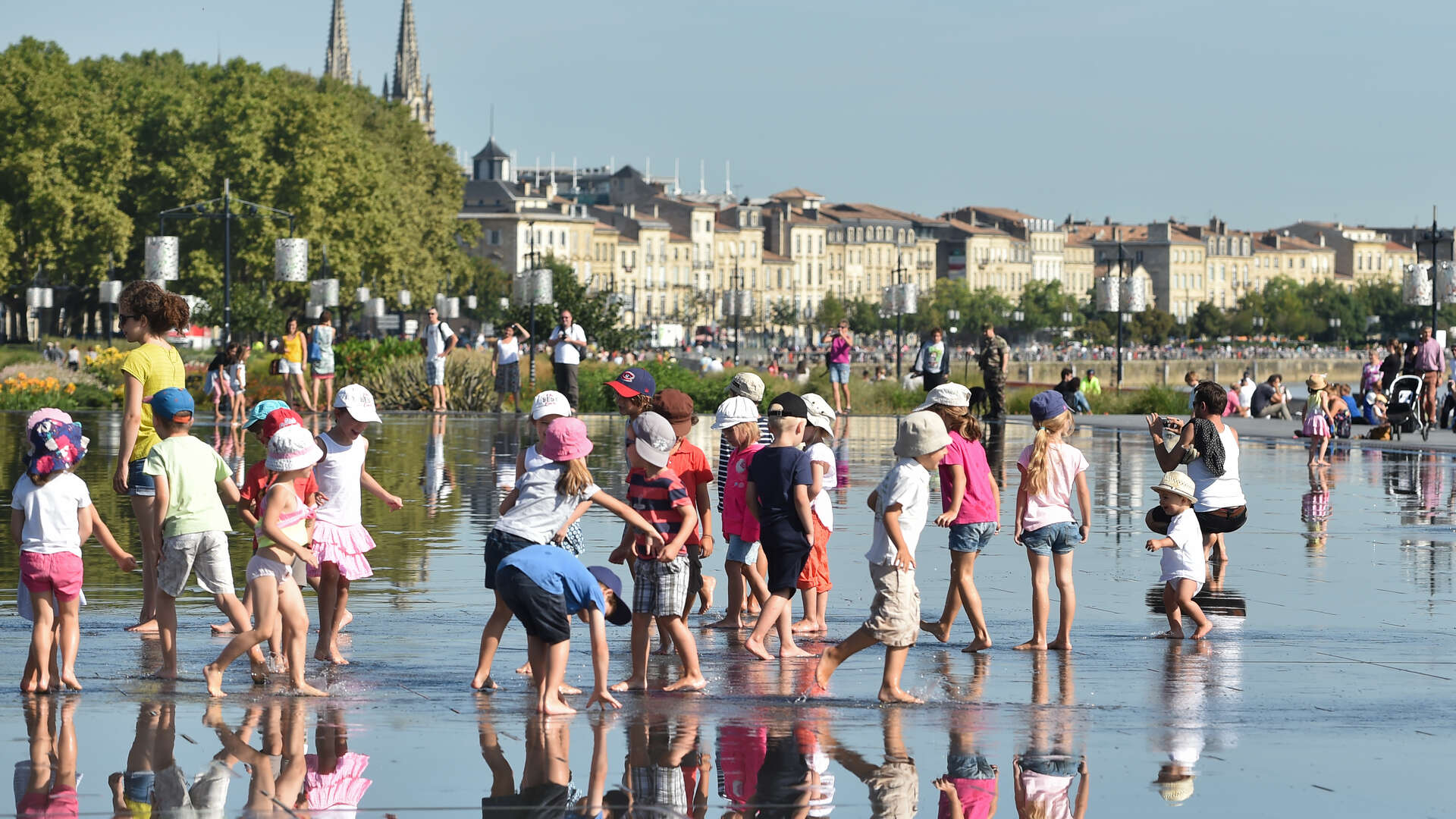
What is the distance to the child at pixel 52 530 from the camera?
7.67 metres

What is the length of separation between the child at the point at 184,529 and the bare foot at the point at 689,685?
5.09ft

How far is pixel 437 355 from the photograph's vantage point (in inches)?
1156

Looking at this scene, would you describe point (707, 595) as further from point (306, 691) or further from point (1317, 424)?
point (1317, 424)

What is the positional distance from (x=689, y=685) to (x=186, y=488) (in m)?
2.06

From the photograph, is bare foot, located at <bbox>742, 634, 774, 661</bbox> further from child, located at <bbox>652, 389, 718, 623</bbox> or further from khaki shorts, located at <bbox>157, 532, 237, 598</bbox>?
khaki shorts, located at <bbox>157, 532, 237, 598</bbox>

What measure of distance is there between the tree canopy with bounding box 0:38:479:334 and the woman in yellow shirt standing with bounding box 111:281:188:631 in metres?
47.9

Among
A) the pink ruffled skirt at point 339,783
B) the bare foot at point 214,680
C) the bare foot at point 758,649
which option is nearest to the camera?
the pink ruffled skirt at point 339,783

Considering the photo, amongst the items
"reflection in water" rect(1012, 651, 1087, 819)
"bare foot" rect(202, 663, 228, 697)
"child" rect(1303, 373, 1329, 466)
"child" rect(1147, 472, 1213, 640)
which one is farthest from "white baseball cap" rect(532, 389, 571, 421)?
"child" rect(1303, 373, 1329, 466)

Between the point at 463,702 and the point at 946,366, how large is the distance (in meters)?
27.0

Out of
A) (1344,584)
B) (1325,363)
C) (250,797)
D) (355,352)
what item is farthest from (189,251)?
(1325,363)

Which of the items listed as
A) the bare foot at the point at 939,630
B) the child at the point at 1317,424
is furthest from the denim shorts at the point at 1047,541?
the child at the point at 1317,424

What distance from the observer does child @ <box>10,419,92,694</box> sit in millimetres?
7668

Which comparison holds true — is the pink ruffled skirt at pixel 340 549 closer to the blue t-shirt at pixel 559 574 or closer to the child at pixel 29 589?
the child at pixel 29 589

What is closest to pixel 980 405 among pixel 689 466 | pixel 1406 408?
pixel 1406 408
